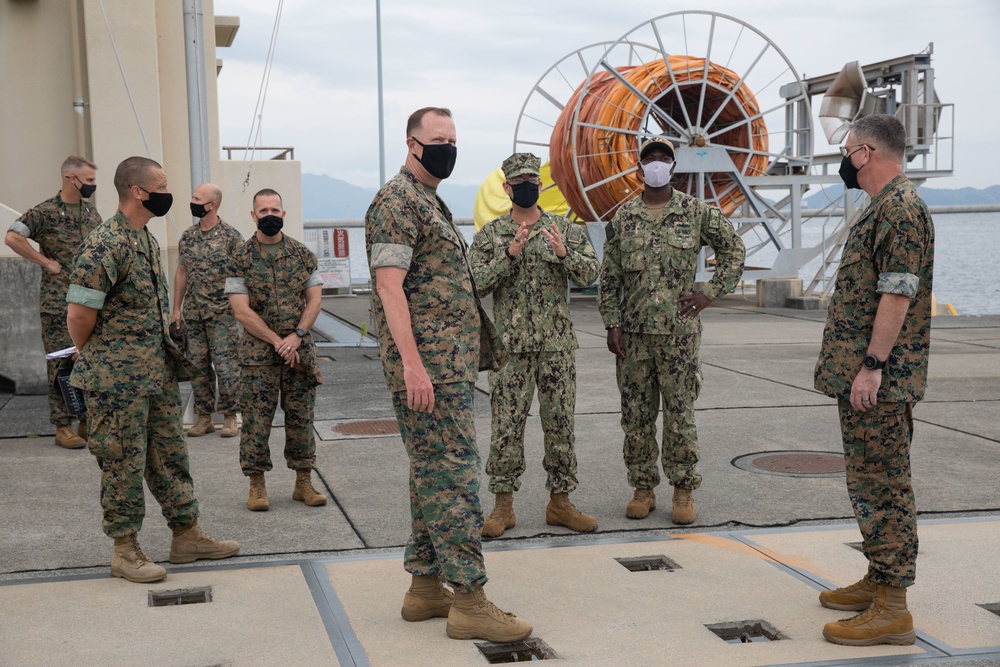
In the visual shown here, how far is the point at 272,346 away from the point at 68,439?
2387 millimetres

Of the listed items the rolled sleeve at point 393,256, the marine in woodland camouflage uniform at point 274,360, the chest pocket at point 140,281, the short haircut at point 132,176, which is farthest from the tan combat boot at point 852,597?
the short haircut at point 132,176

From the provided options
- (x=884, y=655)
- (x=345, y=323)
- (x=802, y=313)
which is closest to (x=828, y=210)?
(x=802, y=313)

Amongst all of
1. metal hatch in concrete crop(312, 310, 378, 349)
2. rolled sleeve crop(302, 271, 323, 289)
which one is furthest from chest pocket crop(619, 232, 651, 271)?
metal hatch in concrete crop(312, 310, 378, 349)

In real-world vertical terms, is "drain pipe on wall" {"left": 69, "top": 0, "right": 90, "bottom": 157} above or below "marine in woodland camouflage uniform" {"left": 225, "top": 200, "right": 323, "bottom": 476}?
above

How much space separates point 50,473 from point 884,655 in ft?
16.5

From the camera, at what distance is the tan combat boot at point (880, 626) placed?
3.89 m

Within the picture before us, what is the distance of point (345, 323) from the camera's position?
688 inches

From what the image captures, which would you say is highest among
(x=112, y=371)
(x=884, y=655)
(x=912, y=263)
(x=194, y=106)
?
(x=194, y=106)

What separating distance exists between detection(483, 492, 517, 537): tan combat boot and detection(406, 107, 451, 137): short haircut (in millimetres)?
2110

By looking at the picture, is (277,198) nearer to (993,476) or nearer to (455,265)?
(455,265)

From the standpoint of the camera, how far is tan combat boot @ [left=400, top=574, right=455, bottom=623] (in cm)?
414

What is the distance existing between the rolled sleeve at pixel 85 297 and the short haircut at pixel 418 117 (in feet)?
5.04

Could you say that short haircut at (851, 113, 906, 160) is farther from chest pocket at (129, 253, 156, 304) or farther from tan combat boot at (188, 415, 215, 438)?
tan combat boot at (188, 415, 215, 438)

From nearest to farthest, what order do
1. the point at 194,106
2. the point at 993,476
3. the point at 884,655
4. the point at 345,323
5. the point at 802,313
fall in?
the point at 884,655 < the point at 993,476 < the point at 194,106 < the point at 345,323 < the point at 802,313
